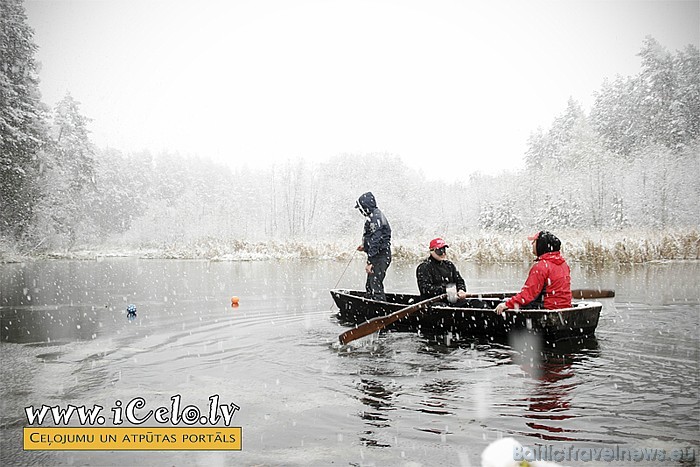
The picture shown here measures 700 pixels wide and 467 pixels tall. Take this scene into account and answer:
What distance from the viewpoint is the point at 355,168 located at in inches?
2613

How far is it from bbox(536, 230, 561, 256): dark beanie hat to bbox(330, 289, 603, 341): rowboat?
0.88 meters

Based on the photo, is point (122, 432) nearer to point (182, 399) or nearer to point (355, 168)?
point (182, 399)

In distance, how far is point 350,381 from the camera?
21.3 ft

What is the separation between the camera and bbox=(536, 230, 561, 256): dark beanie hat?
824 centimetres

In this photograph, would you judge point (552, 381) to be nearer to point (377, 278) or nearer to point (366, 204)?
point (377, 278)

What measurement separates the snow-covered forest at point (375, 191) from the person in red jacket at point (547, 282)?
1580 centimetres

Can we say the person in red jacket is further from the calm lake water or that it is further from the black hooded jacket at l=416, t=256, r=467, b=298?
the black hooded jacket at l=416, t=256, r=467, b=298

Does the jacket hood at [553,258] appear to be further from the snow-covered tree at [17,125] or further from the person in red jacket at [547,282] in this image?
the snow-covered tree at [17,125]

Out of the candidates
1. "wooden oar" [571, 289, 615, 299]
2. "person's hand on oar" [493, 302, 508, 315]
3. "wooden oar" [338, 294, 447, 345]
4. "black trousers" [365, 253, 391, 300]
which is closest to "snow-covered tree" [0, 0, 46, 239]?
"black trousers" [365, 253, 391, 300]

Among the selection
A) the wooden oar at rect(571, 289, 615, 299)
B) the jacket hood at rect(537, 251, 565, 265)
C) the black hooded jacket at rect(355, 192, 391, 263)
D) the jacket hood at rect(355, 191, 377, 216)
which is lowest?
the wooden oar at rect(571, 289, 615, 299)

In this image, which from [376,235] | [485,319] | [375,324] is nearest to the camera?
[375,324]

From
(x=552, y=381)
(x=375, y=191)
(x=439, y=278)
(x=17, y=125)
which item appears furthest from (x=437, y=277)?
(x=375, y=191)

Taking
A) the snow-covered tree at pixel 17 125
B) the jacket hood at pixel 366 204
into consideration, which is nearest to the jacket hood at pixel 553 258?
the jacket hood at pixel 366 204

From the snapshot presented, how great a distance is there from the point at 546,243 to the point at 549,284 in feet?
1.90
